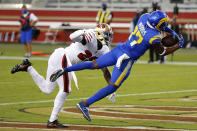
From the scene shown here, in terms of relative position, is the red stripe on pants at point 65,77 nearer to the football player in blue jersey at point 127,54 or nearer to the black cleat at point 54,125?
the football player in blue jersey at point 127,54

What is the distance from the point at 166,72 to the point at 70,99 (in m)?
6.73

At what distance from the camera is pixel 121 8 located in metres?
35.3

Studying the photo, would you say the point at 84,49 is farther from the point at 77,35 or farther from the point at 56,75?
the point at 56,75

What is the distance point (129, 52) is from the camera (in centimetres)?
921

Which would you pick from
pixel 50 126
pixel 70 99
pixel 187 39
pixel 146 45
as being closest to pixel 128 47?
pixel 146 45

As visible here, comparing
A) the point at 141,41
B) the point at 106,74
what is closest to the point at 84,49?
the point at 106,74

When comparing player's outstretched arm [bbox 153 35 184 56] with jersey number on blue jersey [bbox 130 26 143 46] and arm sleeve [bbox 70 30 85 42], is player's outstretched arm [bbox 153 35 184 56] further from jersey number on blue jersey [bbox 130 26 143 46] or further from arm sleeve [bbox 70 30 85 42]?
arm sleeve [bbox 70 30 85 42]

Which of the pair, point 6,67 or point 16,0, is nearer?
point 6,67

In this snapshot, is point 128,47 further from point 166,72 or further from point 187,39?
point 187,39

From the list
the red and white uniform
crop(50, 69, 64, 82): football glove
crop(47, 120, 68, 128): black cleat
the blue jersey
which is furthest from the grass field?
the blue jersey

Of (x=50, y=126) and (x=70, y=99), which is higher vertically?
(x=50, y=126)

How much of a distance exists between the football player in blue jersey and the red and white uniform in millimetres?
236

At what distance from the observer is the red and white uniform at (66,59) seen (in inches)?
358

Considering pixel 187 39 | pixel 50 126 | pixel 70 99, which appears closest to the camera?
pixel 50 126
